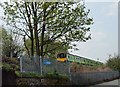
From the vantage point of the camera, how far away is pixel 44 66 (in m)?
23.0

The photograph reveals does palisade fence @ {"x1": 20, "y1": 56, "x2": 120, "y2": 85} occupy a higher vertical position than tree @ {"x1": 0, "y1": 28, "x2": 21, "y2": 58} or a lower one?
lower

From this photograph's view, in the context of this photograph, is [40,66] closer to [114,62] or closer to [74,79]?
[74,79]

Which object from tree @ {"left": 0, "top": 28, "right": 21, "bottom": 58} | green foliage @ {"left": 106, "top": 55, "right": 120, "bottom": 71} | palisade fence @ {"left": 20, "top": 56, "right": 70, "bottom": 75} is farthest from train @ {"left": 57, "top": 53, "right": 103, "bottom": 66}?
green foliage @ {"left": 106, "top": 55, "right": 120, "bottom": 71}

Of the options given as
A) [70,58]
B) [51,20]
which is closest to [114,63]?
[70,58]

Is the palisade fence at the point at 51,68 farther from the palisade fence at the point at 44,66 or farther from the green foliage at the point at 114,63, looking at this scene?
the green foliage at the point at 114,63

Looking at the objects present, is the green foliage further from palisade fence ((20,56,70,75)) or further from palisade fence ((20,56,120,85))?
palisade fence ((20,56,70,75))

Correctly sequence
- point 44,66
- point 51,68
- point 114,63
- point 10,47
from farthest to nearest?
point 114,63
point 10,47
point 51,68
point 44,66

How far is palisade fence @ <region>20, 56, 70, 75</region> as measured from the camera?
20.0 metres

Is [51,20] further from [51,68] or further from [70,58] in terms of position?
[70,58]

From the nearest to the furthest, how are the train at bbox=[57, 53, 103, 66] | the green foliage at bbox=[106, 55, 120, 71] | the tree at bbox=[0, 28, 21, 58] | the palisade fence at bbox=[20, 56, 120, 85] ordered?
the palisade fence at bbox=[20, 56, 120, 85] → the train at bbox=[57, 53, 103, 66] → the tree at bbox=[0, 28, 21, 58] → the green foliage at bbox=[106, 55, 120, 71]

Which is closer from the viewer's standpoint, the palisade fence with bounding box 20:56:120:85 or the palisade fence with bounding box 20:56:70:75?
the palisade fence with bounding box 20:56:70:75

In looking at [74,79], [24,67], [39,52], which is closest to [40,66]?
[24,67]

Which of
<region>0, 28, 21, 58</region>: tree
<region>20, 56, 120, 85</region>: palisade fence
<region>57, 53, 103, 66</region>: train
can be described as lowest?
<region>20, 56, 120, 85</region>: palisade fence

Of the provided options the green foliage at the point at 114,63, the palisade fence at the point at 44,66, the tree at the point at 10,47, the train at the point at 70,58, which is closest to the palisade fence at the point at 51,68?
the palisade fence at the point at 44,66
